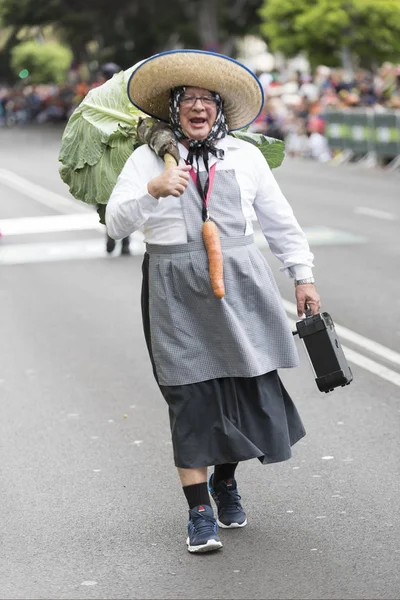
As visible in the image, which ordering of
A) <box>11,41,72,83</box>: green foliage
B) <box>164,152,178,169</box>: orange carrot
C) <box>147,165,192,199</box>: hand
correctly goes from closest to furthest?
<box>147,165,192,199</box>: hand
<box>164,152,178,169</box>: orange carrot
<box>11,41,72,83</box>: green foliage

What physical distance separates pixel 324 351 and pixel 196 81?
119 centimetres

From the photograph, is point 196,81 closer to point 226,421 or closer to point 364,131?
point 226,421

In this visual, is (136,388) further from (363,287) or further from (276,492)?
(363,287)

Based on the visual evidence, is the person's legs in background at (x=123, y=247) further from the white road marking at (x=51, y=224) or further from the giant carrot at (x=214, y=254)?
the giant carrot at (x=214, y=254)

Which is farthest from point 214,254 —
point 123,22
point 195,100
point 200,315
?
point 123,22

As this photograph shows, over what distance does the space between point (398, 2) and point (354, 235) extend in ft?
81.4

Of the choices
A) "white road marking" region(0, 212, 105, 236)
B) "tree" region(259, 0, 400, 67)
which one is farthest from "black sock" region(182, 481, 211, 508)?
"tree" region(259, 0, 400, 67)

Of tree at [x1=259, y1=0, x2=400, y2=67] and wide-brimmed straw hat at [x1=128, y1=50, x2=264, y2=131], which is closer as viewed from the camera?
wide-brimmed straw hat at [x1=128, y1=50, x2=264, y2=131]

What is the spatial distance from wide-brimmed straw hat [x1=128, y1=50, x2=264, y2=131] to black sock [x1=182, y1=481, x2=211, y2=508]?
4.79 feet

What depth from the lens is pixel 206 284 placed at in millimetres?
5445

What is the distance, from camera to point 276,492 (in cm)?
629

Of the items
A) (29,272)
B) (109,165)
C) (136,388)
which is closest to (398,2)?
(29,272)

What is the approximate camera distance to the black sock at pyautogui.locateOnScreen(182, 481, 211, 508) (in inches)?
219

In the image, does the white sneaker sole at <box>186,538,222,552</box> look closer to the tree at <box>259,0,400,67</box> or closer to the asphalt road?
the asphalt road
